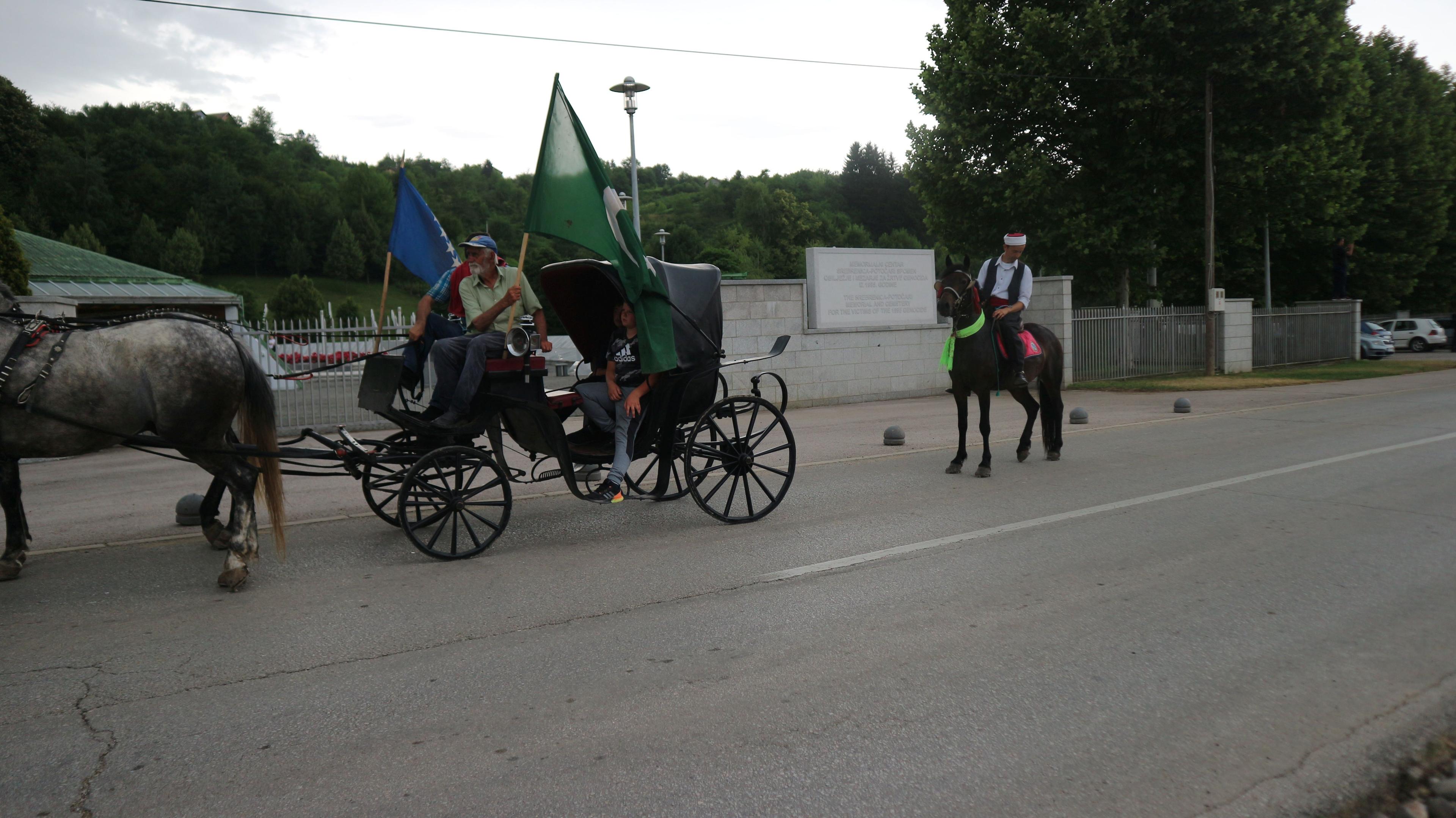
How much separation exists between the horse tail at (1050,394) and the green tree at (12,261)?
19.0 metres

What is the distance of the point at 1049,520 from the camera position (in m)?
7.79

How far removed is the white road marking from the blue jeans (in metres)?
3.41

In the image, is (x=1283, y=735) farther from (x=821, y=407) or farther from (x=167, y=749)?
(x=821, y=407)

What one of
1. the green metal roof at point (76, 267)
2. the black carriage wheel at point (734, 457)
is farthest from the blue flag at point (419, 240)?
the green metal roof at point (76, 267)

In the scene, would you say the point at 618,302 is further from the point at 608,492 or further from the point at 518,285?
the point at 608,492

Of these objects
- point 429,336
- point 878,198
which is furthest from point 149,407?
point 878,198

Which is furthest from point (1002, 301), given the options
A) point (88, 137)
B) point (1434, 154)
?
point (88, 137)

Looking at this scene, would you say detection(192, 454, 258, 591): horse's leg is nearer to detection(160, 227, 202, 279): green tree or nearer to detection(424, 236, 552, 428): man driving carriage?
detection(424, 236, 552, 428): man driving carriage

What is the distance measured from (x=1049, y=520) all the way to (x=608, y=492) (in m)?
3.57

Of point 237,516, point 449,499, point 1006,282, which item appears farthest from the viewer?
point 1006,282

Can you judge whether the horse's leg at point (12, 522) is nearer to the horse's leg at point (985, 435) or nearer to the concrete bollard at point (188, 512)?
the concrete bollard at point (188, 512)

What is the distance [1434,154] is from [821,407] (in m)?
34.7

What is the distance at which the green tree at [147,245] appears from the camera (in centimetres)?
8056

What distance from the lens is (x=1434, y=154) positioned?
38.9 meters
